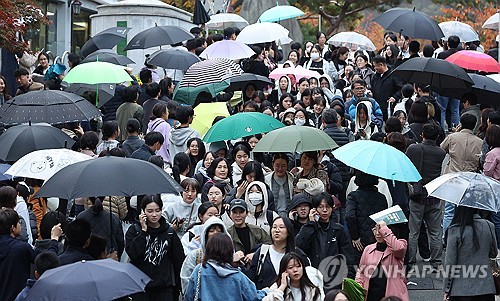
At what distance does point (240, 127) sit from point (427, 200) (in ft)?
8.25

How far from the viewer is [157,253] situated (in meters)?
8.77

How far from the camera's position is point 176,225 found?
9.78 m

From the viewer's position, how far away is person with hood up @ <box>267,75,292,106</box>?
1753 cm

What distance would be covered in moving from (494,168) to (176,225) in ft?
13.7

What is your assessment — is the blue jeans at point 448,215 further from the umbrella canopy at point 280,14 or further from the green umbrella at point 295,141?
the umbrella canopy at point 280,14

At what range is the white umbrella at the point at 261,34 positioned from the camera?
63.8ft

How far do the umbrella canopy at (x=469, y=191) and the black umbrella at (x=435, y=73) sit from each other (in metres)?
4.69

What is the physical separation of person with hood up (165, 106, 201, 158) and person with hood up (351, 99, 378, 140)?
8.02 ft

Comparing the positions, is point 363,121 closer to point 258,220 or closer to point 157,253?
Result: point 258,220

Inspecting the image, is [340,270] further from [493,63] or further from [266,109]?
[493,63]

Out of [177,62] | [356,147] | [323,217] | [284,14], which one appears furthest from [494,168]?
[284,14]

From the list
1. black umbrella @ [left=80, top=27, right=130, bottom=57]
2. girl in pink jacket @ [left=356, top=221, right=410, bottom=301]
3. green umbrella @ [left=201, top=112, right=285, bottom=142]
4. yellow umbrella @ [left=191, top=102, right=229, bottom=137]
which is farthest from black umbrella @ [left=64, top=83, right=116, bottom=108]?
girl in pink jacket @ [left=356, top=221, right=410, bottom=301]

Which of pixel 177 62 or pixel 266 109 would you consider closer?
pixel 266 109

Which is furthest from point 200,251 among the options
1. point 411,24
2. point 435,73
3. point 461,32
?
point 461,32
